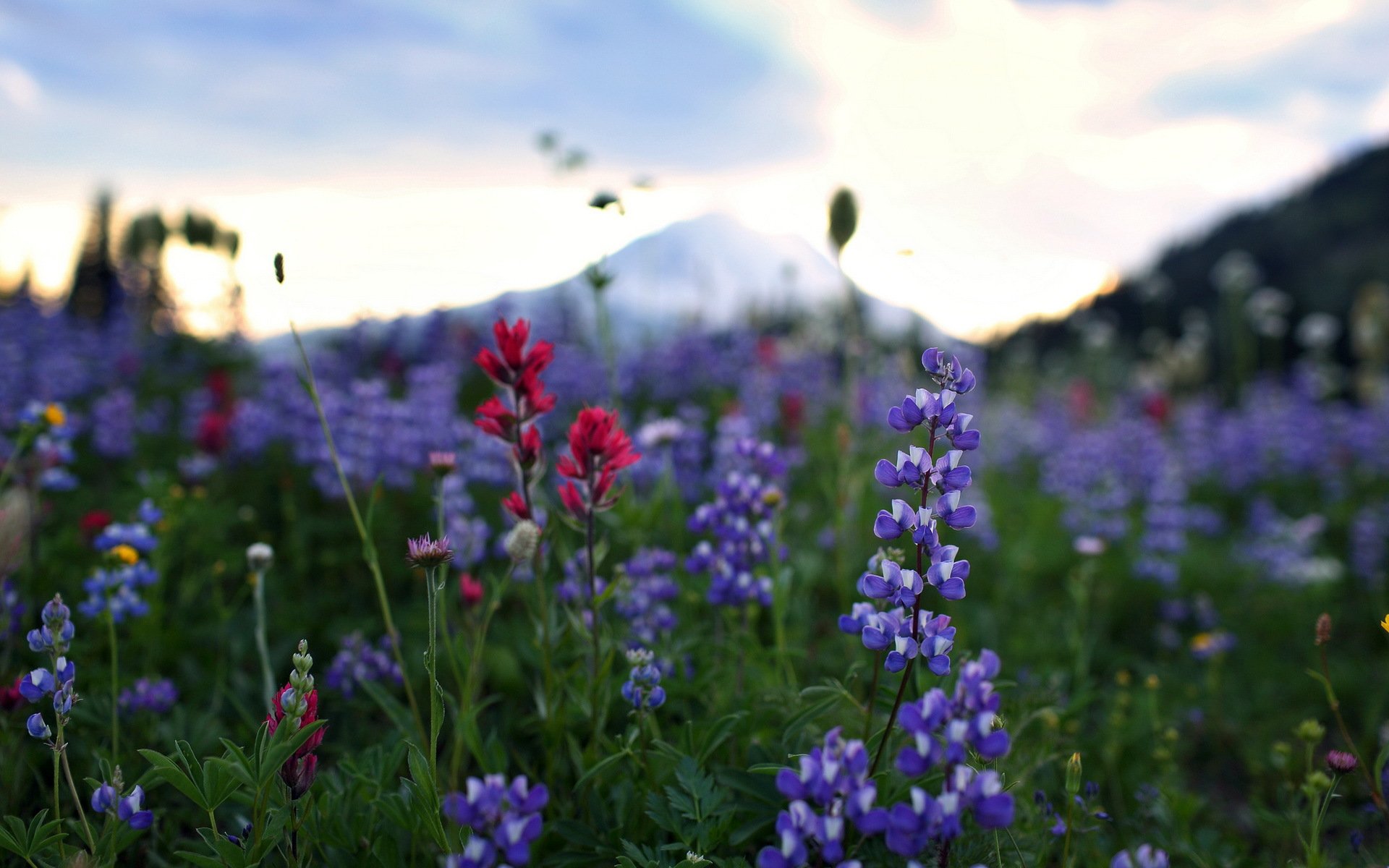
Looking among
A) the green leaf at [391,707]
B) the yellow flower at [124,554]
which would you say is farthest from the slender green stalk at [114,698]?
the green leaf at [391,707]

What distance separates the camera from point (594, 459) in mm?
1667

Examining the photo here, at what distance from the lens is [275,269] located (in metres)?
1.65

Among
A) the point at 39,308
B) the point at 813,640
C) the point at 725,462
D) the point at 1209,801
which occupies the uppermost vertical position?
the point at 39,308

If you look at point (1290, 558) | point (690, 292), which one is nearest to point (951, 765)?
point (1290, 558)

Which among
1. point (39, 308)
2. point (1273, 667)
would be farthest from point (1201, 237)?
point (39, 308)

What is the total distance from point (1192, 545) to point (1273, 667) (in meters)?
2.22

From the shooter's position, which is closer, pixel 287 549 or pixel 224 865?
pixel 224 865

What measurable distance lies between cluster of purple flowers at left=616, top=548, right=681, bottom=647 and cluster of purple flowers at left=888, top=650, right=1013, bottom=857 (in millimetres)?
1195

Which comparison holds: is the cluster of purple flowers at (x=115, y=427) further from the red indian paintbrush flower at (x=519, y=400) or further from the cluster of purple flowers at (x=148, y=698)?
the red indian paintbrush flower at (x=519, y=400)

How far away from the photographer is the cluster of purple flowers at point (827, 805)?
116 centimetres

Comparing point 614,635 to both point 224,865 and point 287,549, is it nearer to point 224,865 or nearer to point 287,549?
point 224,865

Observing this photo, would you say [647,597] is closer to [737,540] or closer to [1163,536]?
[737,540]

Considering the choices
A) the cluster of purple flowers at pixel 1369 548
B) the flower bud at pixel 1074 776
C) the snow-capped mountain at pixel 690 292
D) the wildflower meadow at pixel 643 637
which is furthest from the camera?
the snow-capped mountain at pixel 690 292

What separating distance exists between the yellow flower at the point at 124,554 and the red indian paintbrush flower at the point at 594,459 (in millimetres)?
1530
